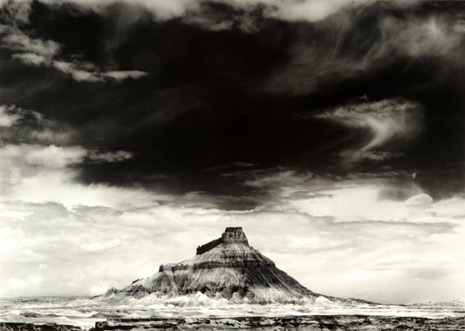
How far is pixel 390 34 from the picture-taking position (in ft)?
210

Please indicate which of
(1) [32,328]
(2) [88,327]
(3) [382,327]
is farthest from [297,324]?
(1) [32,328]

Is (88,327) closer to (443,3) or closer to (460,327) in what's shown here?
(460,327)

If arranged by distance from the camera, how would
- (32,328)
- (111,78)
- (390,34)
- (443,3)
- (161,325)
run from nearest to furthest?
1. (443,3)
2. (390,34)
3. (111,78)
4. (32,328)
5. (161,325)

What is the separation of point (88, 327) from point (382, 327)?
62943 millimetres

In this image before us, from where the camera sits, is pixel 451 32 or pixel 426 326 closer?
pixel 451 32

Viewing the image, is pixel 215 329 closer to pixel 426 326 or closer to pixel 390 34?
pixel 426 326

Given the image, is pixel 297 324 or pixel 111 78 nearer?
pixel 111 78

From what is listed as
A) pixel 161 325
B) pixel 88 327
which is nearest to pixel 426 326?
pixel 161 325

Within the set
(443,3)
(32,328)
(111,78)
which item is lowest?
(32,328)

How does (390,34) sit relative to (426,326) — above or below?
above

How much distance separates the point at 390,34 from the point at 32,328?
85050 millimetres

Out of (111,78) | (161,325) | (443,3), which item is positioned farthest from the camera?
(161,325)

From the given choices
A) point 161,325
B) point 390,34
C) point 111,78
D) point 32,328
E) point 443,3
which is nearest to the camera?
point 443,3

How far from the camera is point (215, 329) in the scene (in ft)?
362
